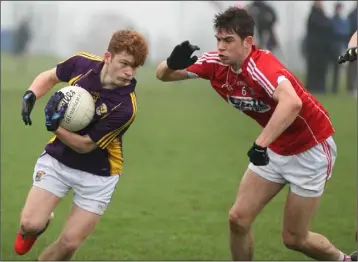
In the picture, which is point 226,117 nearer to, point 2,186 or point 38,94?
point 2,186

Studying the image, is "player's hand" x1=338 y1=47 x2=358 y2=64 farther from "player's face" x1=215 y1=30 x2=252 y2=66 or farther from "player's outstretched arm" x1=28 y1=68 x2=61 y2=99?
"player's outstretched arm" x1=28 y1=68 x2=61 y2=99

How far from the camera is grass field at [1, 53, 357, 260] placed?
7.35 meters

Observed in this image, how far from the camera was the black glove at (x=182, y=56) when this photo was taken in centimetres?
590

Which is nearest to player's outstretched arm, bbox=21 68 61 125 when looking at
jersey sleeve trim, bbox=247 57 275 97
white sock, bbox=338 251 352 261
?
jersey sleeve trim, bbox=247 57 275 97

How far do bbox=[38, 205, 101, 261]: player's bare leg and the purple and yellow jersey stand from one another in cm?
30

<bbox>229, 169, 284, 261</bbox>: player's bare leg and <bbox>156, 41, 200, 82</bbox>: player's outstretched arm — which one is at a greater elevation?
<bbox>156, 41, 200, 82</bbox>: player's outstretched arm

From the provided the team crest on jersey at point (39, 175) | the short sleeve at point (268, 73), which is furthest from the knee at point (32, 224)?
the short sleeve at point (268, 73)

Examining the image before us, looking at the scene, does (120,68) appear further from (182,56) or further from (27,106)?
(27,106)

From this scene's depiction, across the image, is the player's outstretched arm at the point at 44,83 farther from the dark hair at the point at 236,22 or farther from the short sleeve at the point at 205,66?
the dark hair at the point at 236,22

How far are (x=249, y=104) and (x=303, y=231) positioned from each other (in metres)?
0.99

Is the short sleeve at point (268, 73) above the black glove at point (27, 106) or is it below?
above

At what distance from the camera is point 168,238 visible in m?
7.62

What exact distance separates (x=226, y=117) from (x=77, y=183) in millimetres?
11335

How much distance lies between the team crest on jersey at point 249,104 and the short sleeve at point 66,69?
1.10 m
